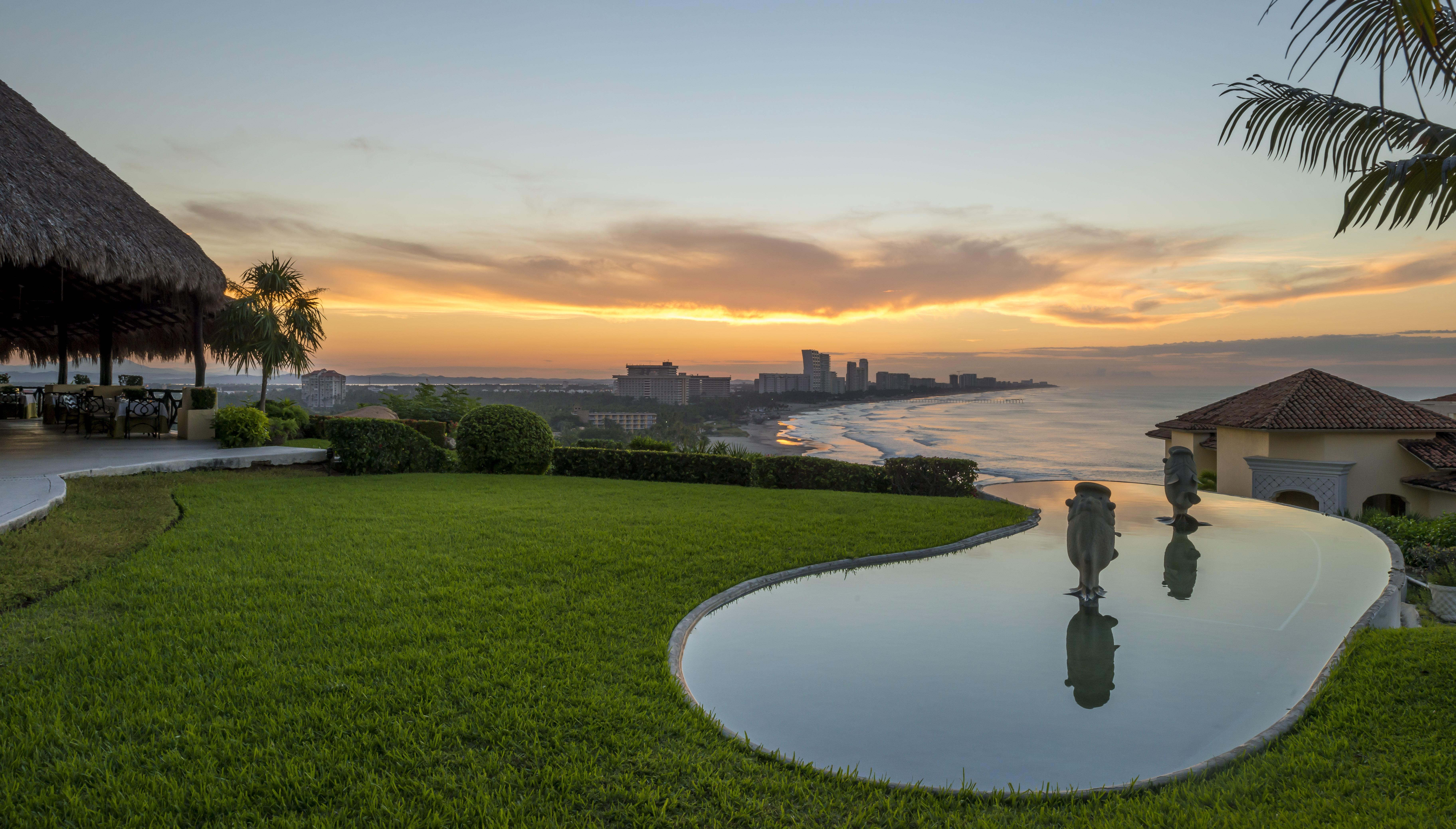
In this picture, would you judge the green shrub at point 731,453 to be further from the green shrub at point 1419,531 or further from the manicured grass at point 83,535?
the green shrub at point 1419,531

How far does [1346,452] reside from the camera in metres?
20.7

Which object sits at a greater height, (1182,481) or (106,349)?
(106,349)

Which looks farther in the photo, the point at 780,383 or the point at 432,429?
the point at 780,383

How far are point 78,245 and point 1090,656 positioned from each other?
14.0m

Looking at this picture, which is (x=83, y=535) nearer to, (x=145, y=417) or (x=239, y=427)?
(x=239, y=427)

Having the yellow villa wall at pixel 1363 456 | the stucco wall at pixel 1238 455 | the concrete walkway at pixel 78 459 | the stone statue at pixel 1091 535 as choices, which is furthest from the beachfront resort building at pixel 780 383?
the stone statue at pixel 1091 535

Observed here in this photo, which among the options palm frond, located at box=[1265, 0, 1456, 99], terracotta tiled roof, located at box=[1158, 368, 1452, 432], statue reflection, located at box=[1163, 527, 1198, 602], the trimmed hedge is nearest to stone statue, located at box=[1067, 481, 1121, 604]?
statue reflection, located at box=[1163, 527, 1198, 602]

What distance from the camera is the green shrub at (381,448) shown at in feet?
41.2

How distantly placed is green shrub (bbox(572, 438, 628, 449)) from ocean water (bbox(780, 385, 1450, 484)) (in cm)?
940

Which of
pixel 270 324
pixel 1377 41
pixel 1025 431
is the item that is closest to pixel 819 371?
pixel 1025 431

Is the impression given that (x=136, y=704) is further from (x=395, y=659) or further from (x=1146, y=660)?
(x=1146, y=660)

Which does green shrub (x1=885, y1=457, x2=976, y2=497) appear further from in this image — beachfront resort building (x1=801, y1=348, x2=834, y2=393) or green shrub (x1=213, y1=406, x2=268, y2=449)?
beachfront resort building (x1=801, y1=348, x2=834, y2=393)

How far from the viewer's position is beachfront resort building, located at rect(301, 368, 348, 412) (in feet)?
107

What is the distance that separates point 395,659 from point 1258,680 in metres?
5.44
